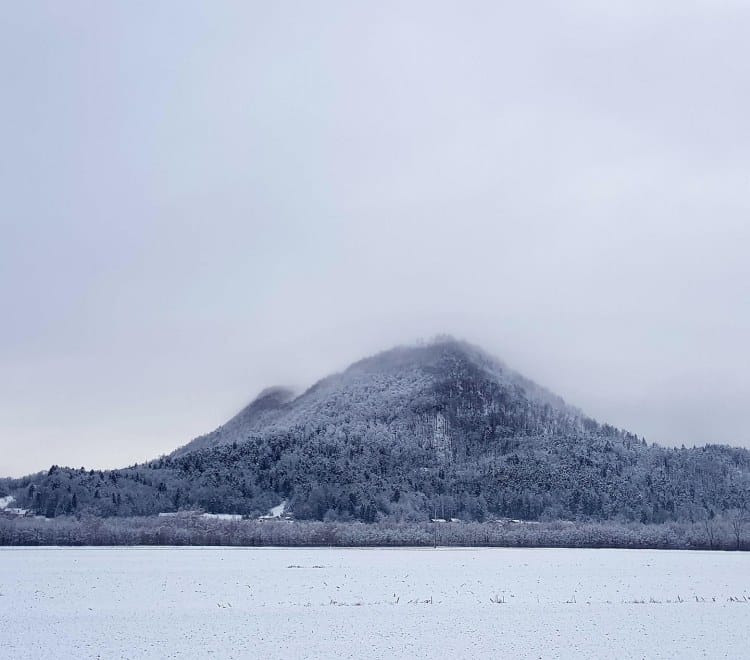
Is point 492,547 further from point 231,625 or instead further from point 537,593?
point 231,625

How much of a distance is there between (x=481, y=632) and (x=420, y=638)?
3.23m

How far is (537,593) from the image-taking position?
52.8 metres

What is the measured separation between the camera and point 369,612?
41844mm

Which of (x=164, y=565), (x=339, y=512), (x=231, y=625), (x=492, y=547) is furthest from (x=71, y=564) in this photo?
(x=339, y=512)

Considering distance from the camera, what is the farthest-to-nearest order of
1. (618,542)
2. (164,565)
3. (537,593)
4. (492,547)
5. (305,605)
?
(618,542)
(492,547)
(164,565)
(537,593)
(305,605)

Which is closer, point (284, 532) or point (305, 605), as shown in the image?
point (305, 605)

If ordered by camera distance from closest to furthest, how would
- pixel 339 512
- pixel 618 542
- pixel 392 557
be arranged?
pixel 392 557, pixel 618 542, pixel 339 512

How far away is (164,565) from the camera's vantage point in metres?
77.4

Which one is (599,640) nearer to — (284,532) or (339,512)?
(284,532)

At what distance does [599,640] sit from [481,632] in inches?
202

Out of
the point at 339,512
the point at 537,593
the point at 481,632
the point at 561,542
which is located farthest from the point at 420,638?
the point at 339,512

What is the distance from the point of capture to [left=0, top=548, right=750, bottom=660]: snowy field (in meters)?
31.3

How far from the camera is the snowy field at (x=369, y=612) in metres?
31.3

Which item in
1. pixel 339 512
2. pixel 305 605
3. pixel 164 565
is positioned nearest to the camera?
pixel 305 605
